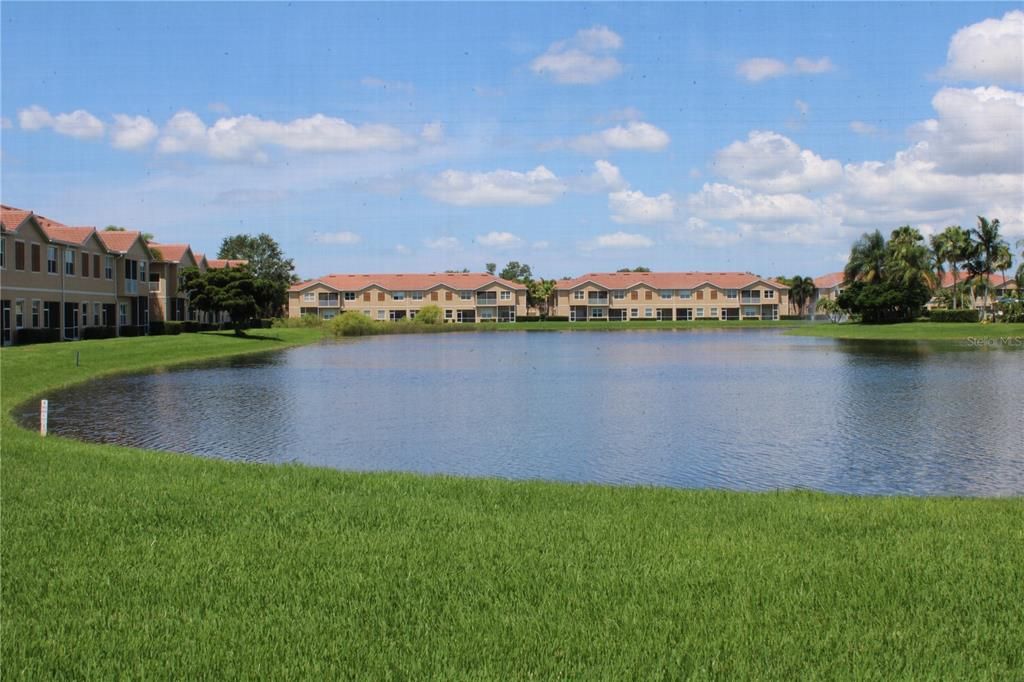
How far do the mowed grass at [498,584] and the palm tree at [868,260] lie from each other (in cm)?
9958

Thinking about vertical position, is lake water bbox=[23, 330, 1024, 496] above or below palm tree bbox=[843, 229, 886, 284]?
below

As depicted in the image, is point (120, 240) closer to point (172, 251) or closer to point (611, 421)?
point (172, 251)

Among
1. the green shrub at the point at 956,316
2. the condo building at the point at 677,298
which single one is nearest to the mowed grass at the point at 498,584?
→ the green shrub at the point at 956,316

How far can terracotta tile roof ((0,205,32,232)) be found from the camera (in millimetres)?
45906

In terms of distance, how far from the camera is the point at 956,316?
9150 cm

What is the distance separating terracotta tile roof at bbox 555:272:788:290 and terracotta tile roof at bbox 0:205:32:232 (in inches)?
3905

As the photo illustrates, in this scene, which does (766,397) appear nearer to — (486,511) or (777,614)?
(486,511)

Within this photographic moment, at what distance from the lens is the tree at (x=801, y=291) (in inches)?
5792

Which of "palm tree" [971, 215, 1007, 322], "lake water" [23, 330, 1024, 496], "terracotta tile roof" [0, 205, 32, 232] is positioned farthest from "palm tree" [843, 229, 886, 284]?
"terracotta tile roof" [0, 205, 32, 232]

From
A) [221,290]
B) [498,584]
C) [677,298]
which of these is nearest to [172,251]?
[221,290]

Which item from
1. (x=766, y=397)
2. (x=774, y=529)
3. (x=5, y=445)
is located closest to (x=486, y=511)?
(x=774, y=529)

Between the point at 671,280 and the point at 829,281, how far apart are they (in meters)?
33.3

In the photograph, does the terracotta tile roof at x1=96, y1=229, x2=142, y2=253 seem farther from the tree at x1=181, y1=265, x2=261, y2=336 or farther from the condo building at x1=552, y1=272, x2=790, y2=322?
the condo building at x1=552, y1=272, x2=790, y2=322

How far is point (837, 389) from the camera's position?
30953mm
